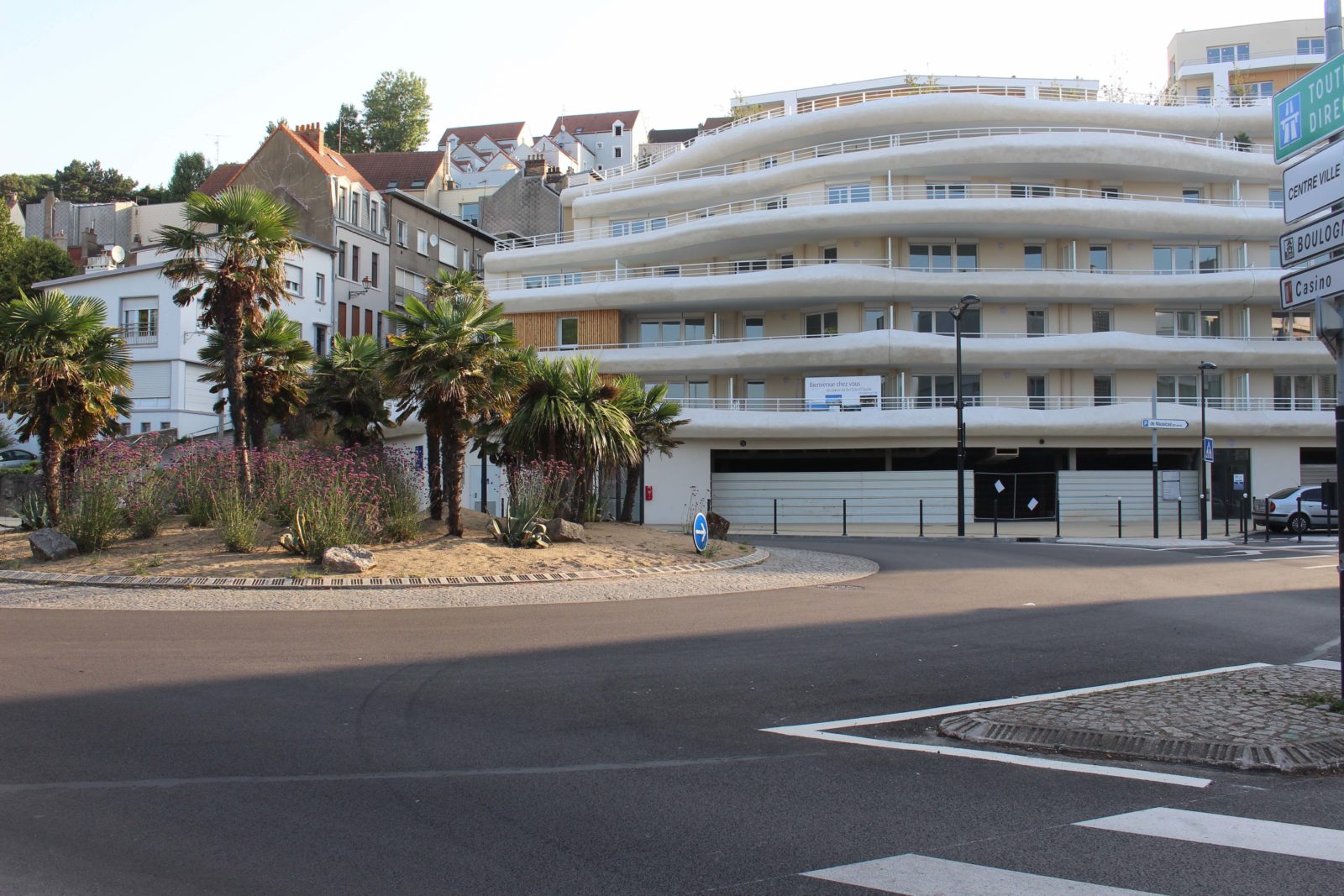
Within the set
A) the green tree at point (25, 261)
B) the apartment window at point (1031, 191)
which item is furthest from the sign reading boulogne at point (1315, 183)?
the green tree at point (25, 261)

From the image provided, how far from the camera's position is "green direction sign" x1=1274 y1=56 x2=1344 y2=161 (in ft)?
22.3

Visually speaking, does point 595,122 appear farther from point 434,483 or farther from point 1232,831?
point 1232,831

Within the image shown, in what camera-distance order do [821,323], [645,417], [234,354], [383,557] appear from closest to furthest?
[383,557], [234,354], [645,417], [821,323]

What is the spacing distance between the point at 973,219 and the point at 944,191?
2845 mm

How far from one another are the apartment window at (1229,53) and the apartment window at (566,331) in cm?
5648

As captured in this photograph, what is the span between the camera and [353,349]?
25.0 m

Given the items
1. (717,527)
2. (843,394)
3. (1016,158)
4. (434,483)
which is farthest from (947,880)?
(1016,158)

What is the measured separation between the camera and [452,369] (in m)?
17.4

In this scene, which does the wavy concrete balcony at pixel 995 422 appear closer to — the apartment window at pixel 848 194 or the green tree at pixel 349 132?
the apartment window at pixel 848 194

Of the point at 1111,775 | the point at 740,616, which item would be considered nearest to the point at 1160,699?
the point at 1111,775

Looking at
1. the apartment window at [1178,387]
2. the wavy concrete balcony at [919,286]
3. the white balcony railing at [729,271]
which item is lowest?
the apartment window at [1178,387]

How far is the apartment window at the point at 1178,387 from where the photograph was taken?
41.2 metres

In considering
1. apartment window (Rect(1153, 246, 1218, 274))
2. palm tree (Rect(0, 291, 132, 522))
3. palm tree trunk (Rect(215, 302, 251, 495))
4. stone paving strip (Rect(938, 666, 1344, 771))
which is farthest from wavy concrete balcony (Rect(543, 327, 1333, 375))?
stone paving strip (Rect(938, 666, 1344, 771))

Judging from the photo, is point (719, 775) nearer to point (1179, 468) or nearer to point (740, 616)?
point (740, 616)
